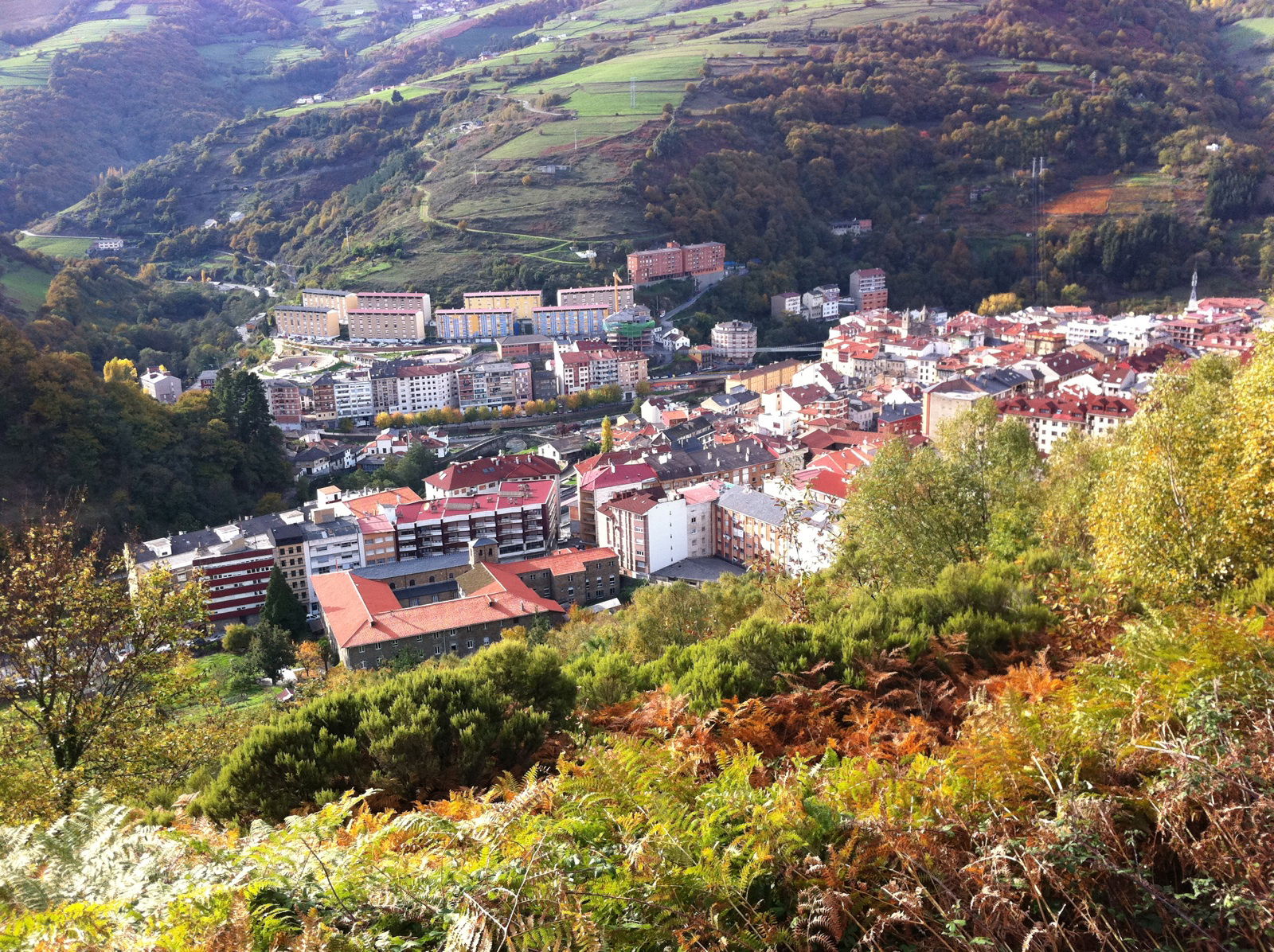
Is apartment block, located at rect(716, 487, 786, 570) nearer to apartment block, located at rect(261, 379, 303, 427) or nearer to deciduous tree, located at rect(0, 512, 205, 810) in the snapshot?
deciduous tree, located at rect(0, 512, 205, 810)

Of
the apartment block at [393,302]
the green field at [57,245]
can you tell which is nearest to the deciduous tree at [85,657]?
the apartment block at [393,302]

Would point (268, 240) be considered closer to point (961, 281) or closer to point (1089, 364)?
point (961, 281)

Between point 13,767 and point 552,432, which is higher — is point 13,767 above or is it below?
above

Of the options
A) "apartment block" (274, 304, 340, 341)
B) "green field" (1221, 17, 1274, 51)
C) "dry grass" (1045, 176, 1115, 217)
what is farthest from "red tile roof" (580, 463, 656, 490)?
"green field" (1221, 17, 1274, 51)

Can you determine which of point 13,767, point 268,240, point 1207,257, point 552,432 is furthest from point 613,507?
point 268,240

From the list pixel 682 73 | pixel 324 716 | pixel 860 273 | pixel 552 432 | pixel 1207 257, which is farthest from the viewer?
pixel 682 73

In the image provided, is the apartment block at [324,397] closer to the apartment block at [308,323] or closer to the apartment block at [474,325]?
the apartment block at [308,323]

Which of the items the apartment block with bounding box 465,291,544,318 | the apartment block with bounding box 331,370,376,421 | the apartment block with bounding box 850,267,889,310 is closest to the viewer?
the apartment block with bounding box 331,370,376,421
